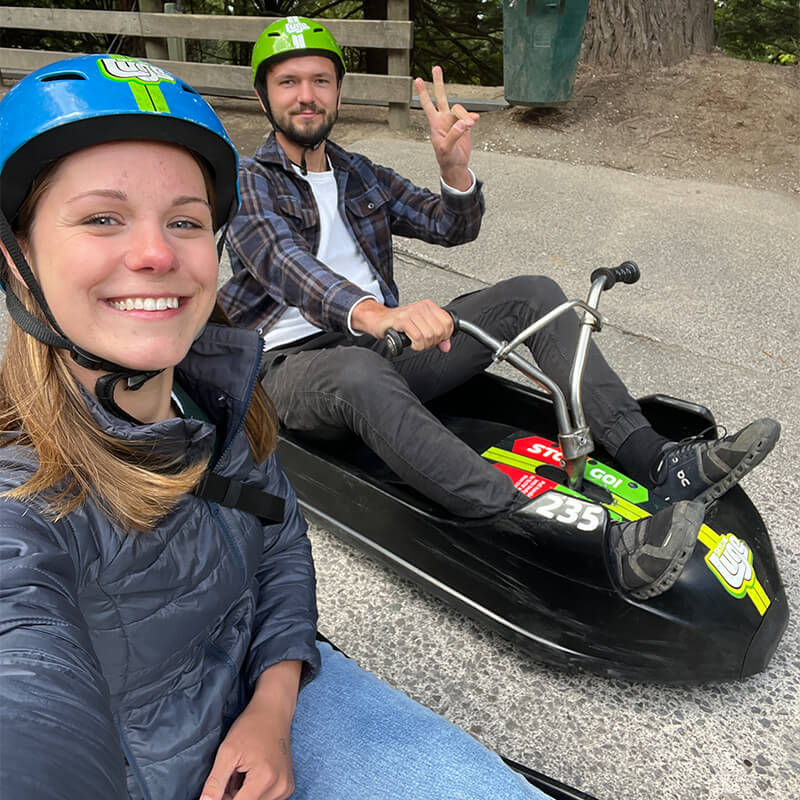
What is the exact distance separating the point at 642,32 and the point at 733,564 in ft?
20.6

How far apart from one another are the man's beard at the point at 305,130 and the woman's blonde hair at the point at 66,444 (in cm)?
161

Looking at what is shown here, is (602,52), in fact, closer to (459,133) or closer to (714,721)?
(459,133)

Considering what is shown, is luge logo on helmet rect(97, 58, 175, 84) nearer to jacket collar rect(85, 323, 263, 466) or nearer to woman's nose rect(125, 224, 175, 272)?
woman's nose rect(125, 224, 175, 272)

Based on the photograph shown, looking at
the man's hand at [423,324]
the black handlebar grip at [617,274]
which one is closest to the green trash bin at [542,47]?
the black handlebar grip at [617,274]

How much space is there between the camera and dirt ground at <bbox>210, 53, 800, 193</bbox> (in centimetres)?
609

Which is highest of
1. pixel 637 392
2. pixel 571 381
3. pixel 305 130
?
pixel 305 130

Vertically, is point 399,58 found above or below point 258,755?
above

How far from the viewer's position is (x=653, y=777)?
179 centimetres

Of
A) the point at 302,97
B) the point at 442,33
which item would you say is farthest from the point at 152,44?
the point at 442,33

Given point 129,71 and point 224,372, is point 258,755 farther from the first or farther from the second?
point 129,71

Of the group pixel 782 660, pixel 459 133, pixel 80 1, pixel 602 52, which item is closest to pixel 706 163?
pixel 602 52

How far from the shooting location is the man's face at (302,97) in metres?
2.59

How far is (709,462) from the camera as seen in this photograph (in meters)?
2.05

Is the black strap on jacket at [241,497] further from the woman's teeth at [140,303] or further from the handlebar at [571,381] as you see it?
the handlebar at [571,381]
